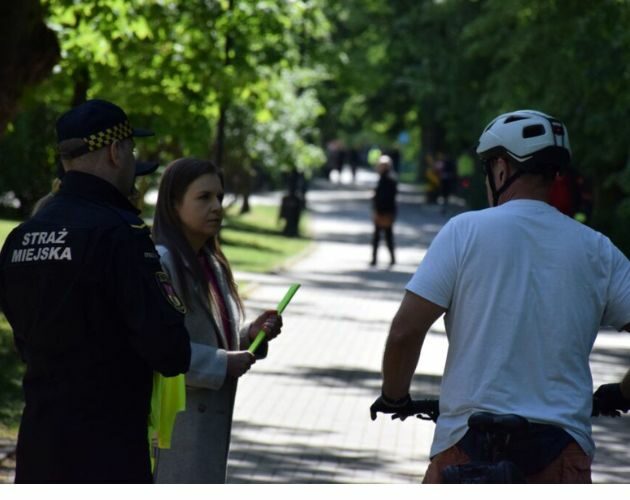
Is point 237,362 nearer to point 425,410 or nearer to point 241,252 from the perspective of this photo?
point 425,410

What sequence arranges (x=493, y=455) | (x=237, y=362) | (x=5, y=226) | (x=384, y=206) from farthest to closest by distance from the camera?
(x=384, y=206) < (x=5, y=226) < (x=237, y=362) < (x=493, y=455)

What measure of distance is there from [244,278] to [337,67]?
59.9 ft

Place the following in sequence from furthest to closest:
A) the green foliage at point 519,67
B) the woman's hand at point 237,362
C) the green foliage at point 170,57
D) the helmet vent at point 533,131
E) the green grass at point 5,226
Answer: the green grass at point 5,226
the green foliage at point 519,67
the green foliage at point 170,57
the woman's hand at point 237,362
the helmet vent at point 533,131

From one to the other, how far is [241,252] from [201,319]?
24581 millimetres

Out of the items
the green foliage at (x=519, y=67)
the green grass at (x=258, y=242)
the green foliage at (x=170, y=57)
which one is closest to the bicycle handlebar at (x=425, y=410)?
the green foliage at (x=170, y=57)

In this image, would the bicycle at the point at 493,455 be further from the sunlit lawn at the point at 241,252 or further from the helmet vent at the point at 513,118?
the sunlit lawn at the point at 241,252

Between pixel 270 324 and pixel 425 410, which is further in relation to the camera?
pixel 270 324

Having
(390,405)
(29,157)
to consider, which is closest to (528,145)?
(390,405)

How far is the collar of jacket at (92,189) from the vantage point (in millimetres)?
4520

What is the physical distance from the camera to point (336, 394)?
44.3ft

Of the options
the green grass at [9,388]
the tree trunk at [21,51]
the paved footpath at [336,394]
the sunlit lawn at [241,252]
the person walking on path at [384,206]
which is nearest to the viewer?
the paved footpath at [336,394]

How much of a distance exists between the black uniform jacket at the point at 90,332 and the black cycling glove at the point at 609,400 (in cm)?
119

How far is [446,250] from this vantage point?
14.4 ft

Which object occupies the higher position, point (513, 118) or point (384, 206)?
point (513, 118)
